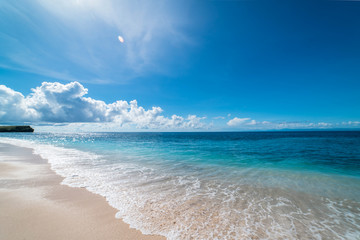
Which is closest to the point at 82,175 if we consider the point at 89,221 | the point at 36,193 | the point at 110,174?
the point at 110,174

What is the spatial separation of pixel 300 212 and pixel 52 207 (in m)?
10.9

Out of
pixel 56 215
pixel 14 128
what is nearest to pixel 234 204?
pixel 56 215

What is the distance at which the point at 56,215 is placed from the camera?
5.52 meters

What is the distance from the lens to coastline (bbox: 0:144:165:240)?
14.9 ft

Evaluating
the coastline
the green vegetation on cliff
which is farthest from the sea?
the green vegetation on cliff

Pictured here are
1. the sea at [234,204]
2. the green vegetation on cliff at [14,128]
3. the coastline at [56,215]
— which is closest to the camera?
the coastline at [56,215]

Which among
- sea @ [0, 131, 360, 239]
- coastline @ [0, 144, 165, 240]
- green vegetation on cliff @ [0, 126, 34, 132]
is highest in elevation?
green vegetation on cliff @ [0, 126, 34, 132]

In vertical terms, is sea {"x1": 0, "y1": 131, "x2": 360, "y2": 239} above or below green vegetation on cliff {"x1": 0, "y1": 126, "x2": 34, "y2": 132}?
below

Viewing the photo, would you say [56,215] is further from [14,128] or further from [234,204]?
[14,128]

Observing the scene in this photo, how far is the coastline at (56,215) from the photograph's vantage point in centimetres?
454

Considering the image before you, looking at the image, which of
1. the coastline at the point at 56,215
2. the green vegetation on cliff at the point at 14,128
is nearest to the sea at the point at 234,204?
the coastline at the point at 56,215

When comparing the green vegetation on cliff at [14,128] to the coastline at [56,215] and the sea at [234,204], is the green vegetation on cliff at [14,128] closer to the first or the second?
the coastline at [56,215]

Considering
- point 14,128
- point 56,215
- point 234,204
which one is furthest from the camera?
point 14,128

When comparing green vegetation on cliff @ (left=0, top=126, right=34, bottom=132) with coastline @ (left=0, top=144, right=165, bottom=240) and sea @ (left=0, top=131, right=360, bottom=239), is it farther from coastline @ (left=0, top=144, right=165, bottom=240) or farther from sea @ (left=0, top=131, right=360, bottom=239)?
sea @ (left=0, top=131, right=360, bottom=239)
